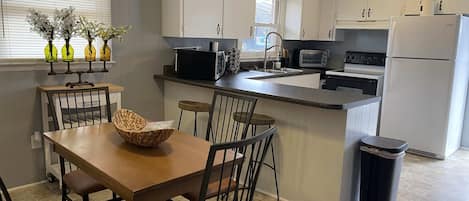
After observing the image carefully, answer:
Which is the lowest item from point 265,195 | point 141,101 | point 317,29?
point 265,195

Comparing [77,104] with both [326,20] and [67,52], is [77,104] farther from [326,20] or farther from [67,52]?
[326,20]

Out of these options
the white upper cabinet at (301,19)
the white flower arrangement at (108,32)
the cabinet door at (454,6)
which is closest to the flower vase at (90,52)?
the white flower arrangement at (108,32)

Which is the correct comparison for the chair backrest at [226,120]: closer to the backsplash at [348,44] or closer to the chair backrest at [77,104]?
the chair backrest at [77,104]

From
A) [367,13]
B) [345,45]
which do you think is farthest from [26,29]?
[345,45]

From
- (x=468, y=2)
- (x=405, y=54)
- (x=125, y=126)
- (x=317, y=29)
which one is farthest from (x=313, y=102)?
(x=317, y=29)

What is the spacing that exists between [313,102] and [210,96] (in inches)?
45.9

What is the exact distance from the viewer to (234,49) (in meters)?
4.30

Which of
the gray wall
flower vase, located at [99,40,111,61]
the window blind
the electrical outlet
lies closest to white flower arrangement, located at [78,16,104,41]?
flower vase, located at [99,40,111,61]

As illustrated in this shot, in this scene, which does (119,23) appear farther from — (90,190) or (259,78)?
(90,190)

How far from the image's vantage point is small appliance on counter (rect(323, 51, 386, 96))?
4.69m

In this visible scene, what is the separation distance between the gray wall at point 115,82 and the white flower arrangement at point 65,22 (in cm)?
40

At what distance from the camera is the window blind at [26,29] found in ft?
9.24

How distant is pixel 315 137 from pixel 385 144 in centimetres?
49

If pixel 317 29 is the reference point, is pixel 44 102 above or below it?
below
